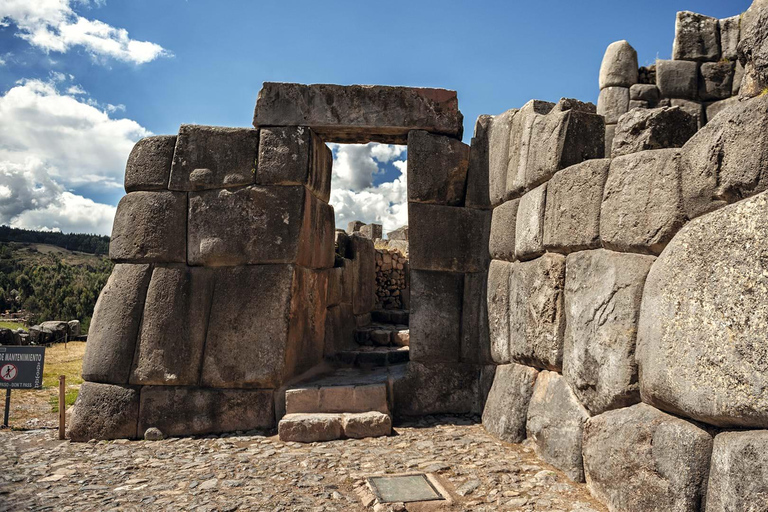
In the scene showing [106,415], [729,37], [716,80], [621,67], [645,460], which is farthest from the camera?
[621,67]

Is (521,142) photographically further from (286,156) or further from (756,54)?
(756,54)

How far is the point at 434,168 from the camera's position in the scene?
6094mm

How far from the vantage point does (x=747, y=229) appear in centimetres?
250

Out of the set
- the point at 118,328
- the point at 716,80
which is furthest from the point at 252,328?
the point at 716,80

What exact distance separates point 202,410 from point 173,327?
88cm

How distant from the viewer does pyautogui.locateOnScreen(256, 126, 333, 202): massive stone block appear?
19.3ft

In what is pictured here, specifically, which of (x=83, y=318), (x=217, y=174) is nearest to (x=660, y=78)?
(x=217, y=174)

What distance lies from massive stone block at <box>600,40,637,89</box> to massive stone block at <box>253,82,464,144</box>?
6.10 metres

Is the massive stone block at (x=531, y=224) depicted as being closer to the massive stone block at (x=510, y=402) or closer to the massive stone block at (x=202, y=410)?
the massive stone block at (x=510, y=402)

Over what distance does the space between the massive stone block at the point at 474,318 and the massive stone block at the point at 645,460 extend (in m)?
2.16

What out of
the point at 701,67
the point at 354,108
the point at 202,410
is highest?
the point at 701,67

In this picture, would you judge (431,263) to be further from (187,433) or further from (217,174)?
(187,433)

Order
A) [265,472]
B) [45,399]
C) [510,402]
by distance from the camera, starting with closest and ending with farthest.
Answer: [265,472], [510,402], [45,399]

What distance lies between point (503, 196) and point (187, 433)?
12.9 feet
